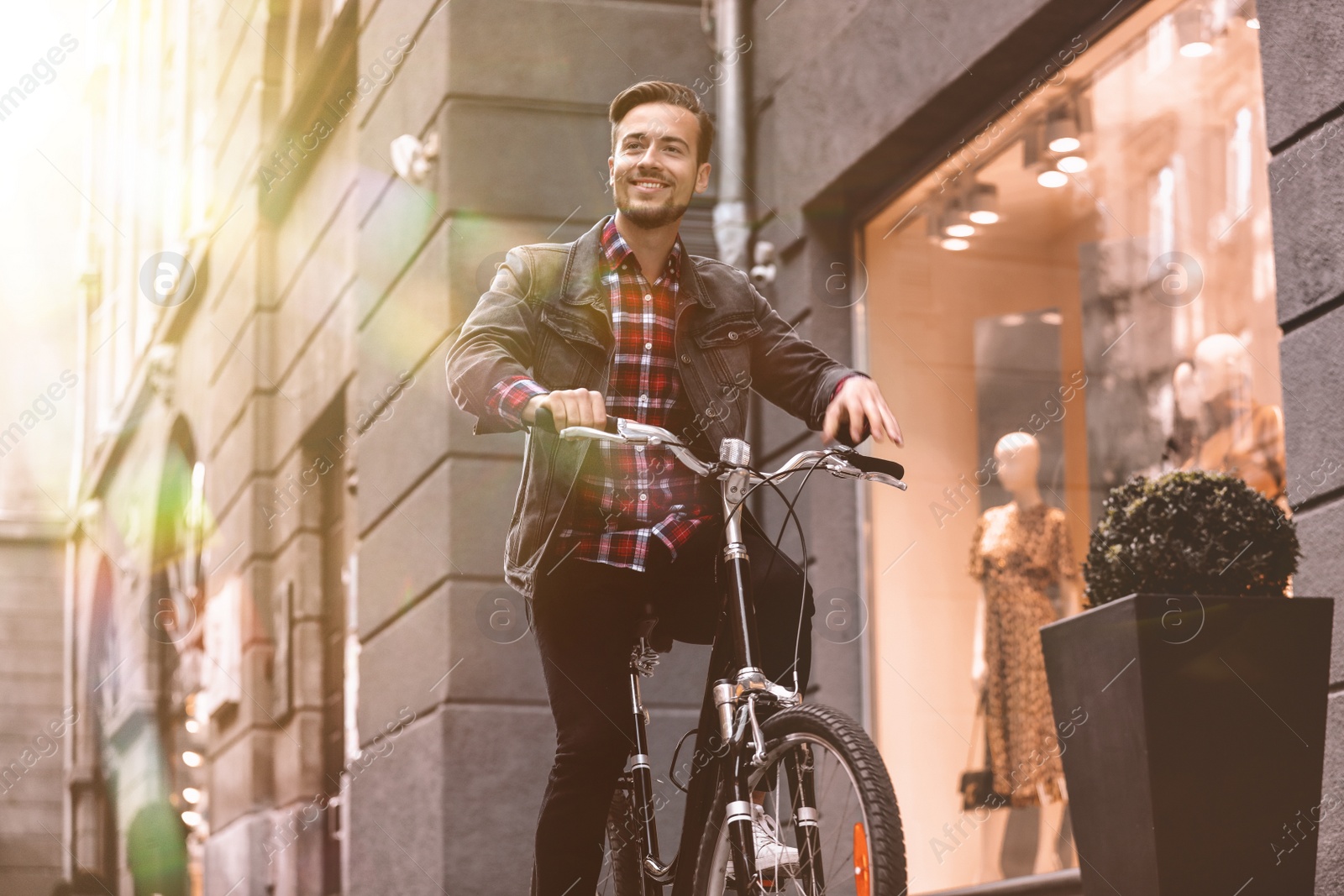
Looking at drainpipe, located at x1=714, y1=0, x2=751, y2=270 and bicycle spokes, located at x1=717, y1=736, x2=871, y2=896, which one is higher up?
drainpipe, located at x1=714, y1=0, x2=751, y2=270

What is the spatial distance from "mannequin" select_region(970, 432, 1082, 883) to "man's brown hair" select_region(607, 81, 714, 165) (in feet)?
11.7

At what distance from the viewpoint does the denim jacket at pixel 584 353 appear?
372cm

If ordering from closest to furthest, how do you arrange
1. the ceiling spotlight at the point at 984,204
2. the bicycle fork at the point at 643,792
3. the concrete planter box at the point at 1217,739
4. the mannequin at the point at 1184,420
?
the bicycle fork at the point at 643,792 → the concrete planter box at the point at 1217,739 → the mannequin at the point at 1184,420 → the ceiling spotlight at the point at 984,204

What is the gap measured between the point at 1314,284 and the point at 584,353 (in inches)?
86.0

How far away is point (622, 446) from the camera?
12.3 ft

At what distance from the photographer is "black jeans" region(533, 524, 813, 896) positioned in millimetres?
3658

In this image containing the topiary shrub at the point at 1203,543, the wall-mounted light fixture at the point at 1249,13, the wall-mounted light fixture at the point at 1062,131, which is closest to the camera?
the topiary shrub at the point at 1203,543

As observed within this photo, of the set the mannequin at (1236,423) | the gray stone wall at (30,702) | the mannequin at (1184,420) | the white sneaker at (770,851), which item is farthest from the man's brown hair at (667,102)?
the gray stone wall at (30,702)

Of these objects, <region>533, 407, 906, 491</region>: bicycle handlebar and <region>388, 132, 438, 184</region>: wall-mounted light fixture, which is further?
<region>388, 132, 438, 184</region>: wall-mounted light fixture

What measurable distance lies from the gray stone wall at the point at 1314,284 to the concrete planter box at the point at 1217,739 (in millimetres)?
448

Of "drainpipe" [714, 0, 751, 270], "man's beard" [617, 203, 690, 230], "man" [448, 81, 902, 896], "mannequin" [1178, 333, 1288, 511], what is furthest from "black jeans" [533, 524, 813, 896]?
"drainpipe" [714, 0, 751, 270]

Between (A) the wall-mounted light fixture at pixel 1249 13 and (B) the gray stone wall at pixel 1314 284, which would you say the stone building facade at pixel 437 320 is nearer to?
(B) the gray stone wall at pixel 1314 284

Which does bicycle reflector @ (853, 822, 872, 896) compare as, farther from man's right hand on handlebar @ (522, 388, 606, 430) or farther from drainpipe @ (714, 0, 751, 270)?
drainpipe @ (714, 0, 751, 270)

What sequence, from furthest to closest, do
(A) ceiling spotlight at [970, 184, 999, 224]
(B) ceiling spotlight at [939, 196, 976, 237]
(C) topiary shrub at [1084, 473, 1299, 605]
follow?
(B) ceiling spotlight at [939, 196, 976, 237] < (A) ceiling spotlight at [970, 184, 999, 224] < (C) topiary shrub at [1084, 473, 1299, 605]
